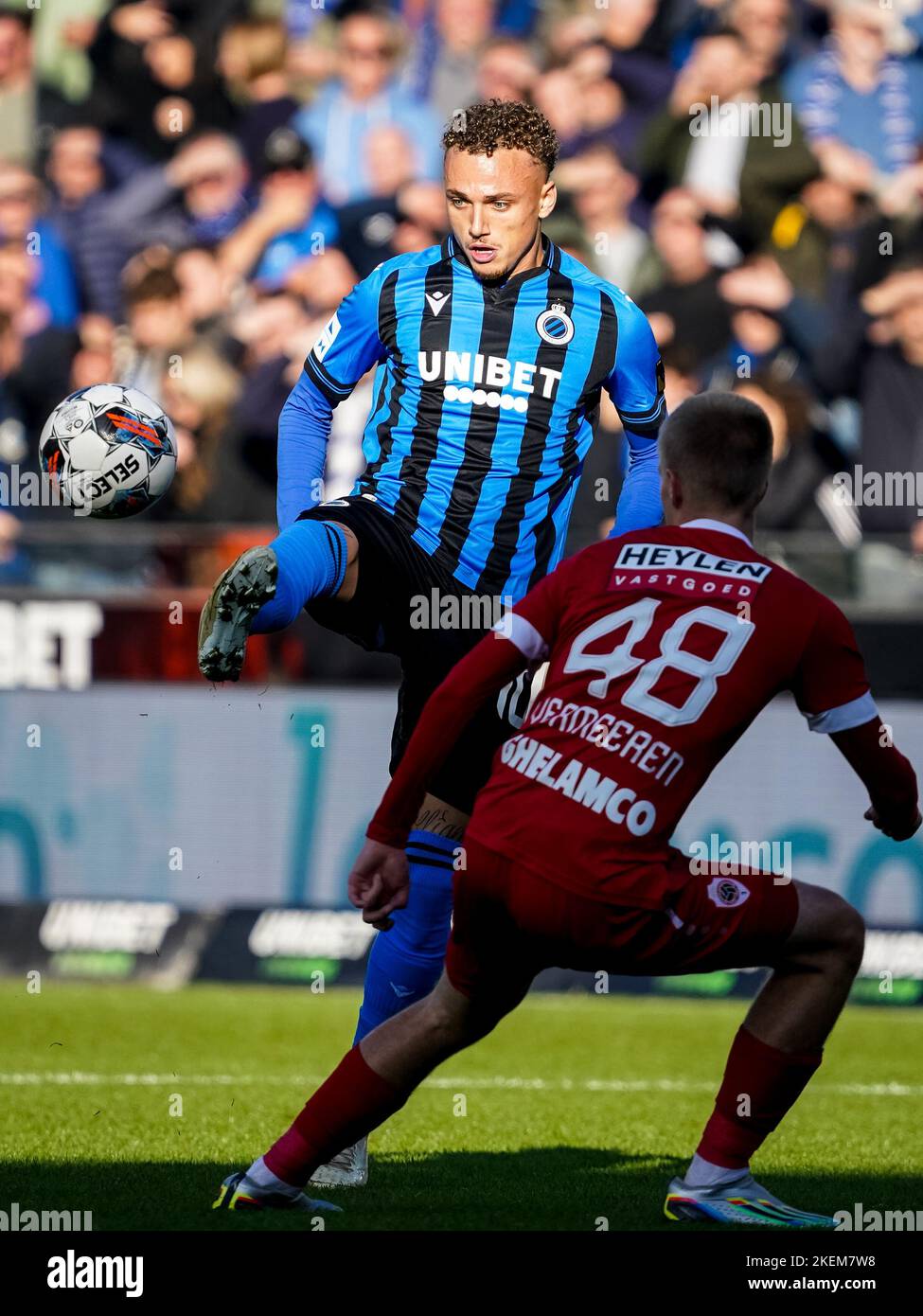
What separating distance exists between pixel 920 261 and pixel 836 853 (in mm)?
3746

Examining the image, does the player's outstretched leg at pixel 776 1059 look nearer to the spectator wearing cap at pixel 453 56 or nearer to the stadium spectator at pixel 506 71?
the stadium spectator at pixel 506 71

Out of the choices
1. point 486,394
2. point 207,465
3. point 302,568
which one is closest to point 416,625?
point 302,568

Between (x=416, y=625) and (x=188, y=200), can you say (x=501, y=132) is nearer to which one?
(x=416, y=625)

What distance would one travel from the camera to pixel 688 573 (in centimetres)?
418

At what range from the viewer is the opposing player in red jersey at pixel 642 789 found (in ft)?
13.4

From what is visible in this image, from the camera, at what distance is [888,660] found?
9461 millimetres

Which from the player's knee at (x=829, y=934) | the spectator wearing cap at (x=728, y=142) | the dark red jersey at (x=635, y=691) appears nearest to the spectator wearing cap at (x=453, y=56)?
the spectator wearing cap at (x=728, y=142)

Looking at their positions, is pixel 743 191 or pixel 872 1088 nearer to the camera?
pixel 872 1088

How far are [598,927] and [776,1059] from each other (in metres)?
0.64

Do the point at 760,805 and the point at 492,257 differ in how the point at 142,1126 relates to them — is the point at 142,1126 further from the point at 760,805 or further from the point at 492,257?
the point at 760,805

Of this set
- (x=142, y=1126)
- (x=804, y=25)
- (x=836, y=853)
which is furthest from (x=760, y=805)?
(x=804, y=25)

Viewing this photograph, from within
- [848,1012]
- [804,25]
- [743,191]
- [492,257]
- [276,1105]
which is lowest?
[848,1012]

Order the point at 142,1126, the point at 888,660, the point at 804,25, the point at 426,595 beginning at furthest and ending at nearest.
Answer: the point at 804,25
the point at 888,660
the point at 142,1126
the point at 426,595

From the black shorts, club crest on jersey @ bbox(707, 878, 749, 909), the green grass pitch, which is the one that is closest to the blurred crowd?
the green grass pitch
